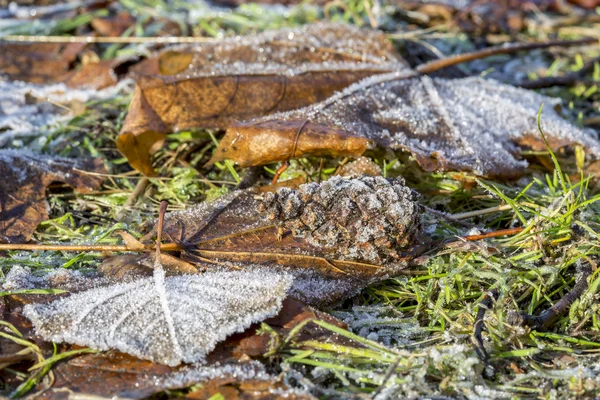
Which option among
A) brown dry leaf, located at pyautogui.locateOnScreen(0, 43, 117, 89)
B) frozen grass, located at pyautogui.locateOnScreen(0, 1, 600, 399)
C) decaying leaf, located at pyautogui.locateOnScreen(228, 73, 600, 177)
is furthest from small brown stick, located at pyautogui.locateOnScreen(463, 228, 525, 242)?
brown dry leaf, located at pyautogui.locateOnScreen(0, 43, 117, 89)

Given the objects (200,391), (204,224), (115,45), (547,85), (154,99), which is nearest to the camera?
(200,391)

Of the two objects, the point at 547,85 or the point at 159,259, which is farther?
the point at 547,85

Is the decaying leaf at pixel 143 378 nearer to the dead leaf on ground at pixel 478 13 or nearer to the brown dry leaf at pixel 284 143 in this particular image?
the brown dry leaf at pixel 284 143

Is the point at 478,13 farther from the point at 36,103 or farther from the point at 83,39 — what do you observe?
the point at 36,103

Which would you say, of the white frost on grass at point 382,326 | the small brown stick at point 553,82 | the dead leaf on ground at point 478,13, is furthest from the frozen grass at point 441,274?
the dead leaf on ground at point 478,13

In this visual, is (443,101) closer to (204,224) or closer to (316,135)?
(316,135)

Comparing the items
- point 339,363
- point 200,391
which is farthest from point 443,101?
point 200,391

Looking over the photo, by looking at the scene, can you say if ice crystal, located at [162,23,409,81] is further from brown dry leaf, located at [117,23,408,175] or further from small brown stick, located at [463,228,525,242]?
small brown stick, located at [463,228,525,242]

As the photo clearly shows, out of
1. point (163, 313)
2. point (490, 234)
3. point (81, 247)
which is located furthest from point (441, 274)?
point (81, 247)
